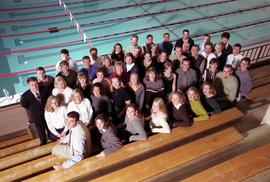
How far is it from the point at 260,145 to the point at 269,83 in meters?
1.99

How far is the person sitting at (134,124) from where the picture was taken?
2979 mm

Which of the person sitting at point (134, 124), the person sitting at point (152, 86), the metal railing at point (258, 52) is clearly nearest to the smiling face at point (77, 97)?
the person sitting at point (134, 124)

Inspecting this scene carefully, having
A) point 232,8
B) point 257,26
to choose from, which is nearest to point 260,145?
point 257,26

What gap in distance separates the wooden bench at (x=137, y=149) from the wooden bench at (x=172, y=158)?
0.58 ft

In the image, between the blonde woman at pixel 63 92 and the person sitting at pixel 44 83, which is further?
the person sitting at pixel 44 83

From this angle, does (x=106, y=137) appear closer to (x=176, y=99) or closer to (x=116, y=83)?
(x=116, y=83)

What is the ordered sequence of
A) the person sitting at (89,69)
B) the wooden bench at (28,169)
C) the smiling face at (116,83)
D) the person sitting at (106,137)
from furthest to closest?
1. the person sitting at (89,69)
2. the smiling face at (116,83)
3. the wooden bench at (28,169)
4. the person sitting at (106,137)

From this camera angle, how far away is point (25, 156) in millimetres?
3334

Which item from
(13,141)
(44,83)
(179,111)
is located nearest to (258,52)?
(179,111)

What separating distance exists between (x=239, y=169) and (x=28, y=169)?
2.44m

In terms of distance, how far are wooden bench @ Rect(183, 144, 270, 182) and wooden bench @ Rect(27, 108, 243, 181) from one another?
632 mm

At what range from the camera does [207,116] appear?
11.0 feet

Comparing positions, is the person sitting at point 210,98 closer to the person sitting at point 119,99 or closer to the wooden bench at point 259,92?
the wooden bench at point 259,92

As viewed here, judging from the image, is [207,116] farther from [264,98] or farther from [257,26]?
[257,26]
